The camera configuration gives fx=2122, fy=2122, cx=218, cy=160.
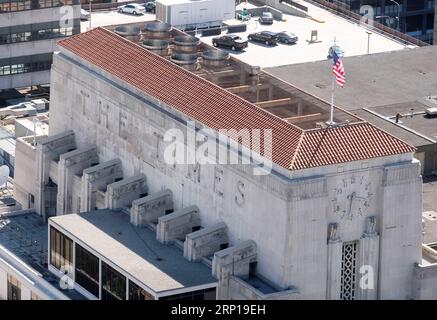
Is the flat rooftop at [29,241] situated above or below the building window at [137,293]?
below

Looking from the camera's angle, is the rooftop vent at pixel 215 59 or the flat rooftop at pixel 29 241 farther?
the rooftop vent at pixel 215 59

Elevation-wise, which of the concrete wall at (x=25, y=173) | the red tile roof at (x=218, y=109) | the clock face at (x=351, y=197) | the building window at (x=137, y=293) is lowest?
the concrete wall at (x=25, y=173)

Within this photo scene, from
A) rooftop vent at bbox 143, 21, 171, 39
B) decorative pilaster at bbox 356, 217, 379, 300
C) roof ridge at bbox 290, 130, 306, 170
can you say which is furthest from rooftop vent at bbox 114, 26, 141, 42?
decorative pilaster at bbox 356, 217, 379, 300

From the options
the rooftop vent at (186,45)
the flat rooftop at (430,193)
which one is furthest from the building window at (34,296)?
the flat rooftop at (430,193)

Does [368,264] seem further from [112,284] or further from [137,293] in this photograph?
[112,284]

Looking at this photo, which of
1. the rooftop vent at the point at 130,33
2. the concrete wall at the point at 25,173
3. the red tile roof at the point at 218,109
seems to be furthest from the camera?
the concrete wall at the point at 25,173

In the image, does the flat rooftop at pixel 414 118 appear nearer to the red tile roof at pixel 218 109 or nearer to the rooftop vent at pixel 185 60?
the rooftop vent at pixel 185 60

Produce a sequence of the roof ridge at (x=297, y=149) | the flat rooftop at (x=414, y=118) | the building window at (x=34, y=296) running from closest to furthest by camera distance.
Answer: the roof ridge at (x=297, y=149) < the building window at (x=34, y=296) < the flat rooftop at (x=414, y=118)

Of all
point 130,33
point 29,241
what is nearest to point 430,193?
point 130,33
